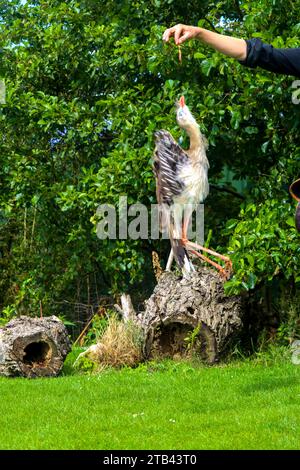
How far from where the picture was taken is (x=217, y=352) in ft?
28.0

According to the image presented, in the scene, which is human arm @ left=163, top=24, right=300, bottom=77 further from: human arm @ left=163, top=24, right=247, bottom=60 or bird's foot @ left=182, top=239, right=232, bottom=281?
bird's foot @ left=182, top=239, right=232, bottom=281

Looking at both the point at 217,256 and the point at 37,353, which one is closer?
the point at 217,256

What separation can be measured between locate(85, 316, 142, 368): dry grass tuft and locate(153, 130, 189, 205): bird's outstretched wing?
1.56 meters

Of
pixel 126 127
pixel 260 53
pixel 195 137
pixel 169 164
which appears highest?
pixel 126 127

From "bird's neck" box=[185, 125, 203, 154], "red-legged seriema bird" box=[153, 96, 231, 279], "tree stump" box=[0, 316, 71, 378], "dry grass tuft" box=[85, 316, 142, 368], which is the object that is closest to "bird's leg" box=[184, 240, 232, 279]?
"red-legged seriema bird" box=[153, 96, 231, 279]

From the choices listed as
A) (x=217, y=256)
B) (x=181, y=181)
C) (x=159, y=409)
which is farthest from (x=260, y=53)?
(x=217, y=256)

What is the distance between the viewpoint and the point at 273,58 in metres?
3.66

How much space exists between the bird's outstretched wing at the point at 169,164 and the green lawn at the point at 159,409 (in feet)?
5.94

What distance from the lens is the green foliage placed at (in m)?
8.32

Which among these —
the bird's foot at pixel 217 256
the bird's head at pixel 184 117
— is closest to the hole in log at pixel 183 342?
the bird's foot at pixel 217 256

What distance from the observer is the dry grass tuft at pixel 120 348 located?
873 cm

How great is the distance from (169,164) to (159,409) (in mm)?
2837

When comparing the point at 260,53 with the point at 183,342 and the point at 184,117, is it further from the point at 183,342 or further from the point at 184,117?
the point at 183,342

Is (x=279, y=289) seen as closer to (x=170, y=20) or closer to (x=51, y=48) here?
(x=170, y=20)
